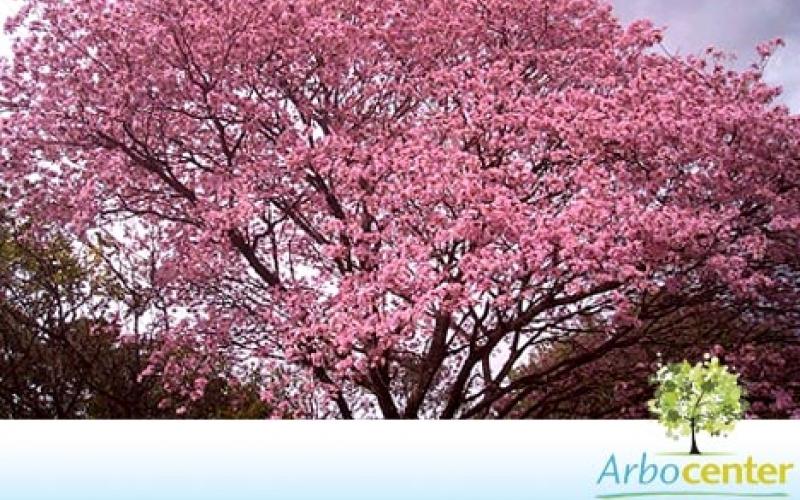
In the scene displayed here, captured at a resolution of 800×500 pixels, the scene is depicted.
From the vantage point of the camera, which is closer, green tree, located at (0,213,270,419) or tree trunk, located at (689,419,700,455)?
tree trunk, located at (689,419,700,455)

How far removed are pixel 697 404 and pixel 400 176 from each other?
184 inches

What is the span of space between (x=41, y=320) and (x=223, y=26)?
20.2 ft

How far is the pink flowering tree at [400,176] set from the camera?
453 inches

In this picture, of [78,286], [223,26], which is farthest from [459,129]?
[78,286]

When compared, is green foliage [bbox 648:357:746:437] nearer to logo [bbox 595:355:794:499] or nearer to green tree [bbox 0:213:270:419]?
logo [bbox 595:355:794:499]

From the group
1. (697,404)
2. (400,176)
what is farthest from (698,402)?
(400,176)

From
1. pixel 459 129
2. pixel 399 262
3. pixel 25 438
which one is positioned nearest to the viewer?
pixel 25 438

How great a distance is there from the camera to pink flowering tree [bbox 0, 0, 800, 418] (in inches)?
453

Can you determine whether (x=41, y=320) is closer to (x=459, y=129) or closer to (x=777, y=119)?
(x=459, y=129)

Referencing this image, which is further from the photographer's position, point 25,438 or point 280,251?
point 280,251

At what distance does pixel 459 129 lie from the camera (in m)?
12.4

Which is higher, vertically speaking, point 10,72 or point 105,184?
point 10,72

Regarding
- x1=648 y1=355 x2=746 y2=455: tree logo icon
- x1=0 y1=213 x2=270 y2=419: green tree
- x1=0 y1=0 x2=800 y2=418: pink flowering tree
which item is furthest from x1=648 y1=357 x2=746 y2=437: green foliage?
x1=0 y1=213 x2=270 y2=419: green tree

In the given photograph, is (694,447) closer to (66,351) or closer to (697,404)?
(697,404)
